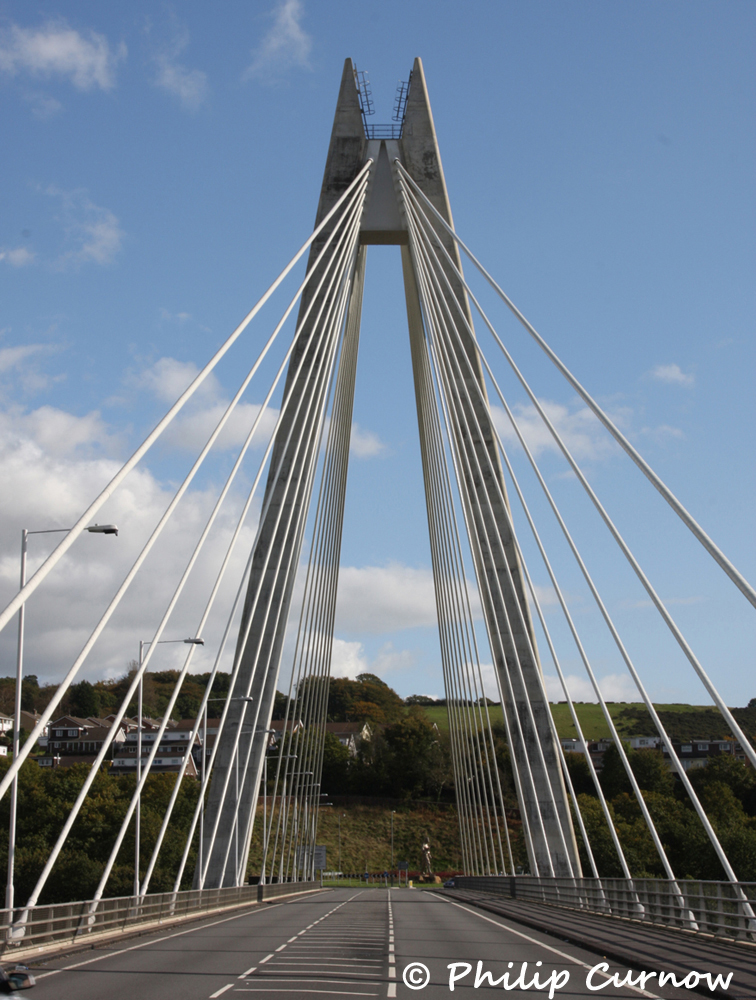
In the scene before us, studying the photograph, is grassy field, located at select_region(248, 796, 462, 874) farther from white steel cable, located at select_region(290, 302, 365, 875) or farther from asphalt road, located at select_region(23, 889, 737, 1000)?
asphalt road, located at select_region(23, 889, 737, 1000)

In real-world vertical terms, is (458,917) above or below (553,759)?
below

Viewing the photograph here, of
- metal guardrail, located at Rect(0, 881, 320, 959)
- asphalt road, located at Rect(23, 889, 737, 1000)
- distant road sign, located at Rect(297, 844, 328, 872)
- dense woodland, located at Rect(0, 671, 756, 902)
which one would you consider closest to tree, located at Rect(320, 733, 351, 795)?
dense woodland, located at Rect(0, 671, 756, 902)

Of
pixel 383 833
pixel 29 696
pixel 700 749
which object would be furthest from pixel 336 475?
pixel 29 696

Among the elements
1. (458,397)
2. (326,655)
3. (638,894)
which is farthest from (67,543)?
(326,655)

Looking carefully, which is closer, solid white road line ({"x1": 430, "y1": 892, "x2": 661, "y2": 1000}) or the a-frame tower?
solid white road line ({"x1": 430, "y1": 892, "x2": 661, "y2": 1000})

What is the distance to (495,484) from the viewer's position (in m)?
26.0

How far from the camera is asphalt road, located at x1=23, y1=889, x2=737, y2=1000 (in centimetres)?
888

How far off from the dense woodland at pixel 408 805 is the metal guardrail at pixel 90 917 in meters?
16.1

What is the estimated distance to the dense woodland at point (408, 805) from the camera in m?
58.9

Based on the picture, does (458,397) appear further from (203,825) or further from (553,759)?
(203,825)

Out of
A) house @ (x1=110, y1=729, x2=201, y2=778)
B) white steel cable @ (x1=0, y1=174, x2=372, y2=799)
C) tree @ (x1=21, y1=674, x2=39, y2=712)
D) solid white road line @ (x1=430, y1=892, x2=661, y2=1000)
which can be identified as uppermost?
tree @ (x1=21, y1=674, x2=39, y2=712)

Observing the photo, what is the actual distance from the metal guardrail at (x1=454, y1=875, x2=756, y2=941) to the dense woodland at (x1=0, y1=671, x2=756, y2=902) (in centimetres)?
1737

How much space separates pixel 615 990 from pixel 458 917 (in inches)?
505

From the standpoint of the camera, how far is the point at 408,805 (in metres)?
89.8
